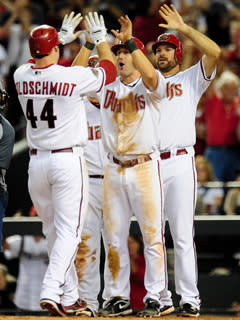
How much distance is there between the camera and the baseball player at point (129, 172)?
6.34 m

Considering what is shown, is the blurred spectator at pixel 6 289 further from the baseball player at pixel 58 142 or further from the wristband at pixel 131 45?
the wristband at pixel 131 45

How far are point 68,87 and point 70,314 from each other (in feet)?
5.81

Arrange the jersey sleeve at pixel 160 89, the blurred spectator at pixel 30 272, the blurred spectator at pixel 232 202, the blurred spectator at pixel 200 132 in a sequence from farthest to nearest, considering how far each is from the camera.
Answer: the blurred spectator at pixel 200 132
the blurred spectator at pixel 232 202
the blurred spectator at pixel 30 272
the jersey sleeve at pixel 160 89

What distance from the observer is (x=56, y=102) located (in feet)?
20.0

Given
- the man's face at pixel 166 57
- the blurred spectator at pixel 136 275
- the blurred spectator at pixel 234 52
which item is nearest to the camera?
the man's face at pixel 166 57

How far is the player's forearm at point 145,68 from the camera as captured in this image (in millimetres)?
6125

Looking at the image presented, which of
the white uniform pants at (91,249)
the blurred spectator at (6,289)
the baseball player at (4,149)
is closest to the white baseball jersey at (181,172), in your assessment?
the white uniform pants at (91,249)

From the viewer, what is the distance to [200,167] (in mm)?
9203

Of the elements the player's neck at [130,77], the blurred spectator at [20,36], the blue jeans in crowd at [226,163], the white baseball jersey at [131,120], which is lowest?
the blue jeans in crowd at [226,163]

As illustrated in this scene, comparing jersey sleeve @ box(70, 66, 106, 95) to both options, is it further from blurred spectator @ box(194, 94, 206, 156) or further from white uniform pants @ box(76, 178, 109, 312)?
blurred spectator @ box(194, 94, 206, 156)

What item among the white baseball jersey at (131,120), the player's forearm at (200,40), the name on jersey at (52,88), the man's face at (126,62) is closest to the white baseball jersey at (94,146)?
the white baseball jersey at (131,120)

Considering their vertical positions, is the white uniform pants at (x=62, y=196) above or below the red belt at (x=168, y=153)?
below

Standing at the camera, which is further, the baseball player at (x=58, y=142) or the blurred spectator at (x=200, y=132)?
the blurred spectator at (x=200, y=132)

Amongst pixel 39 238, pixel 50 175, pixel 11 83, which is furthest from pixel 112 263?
pixel 11 83
